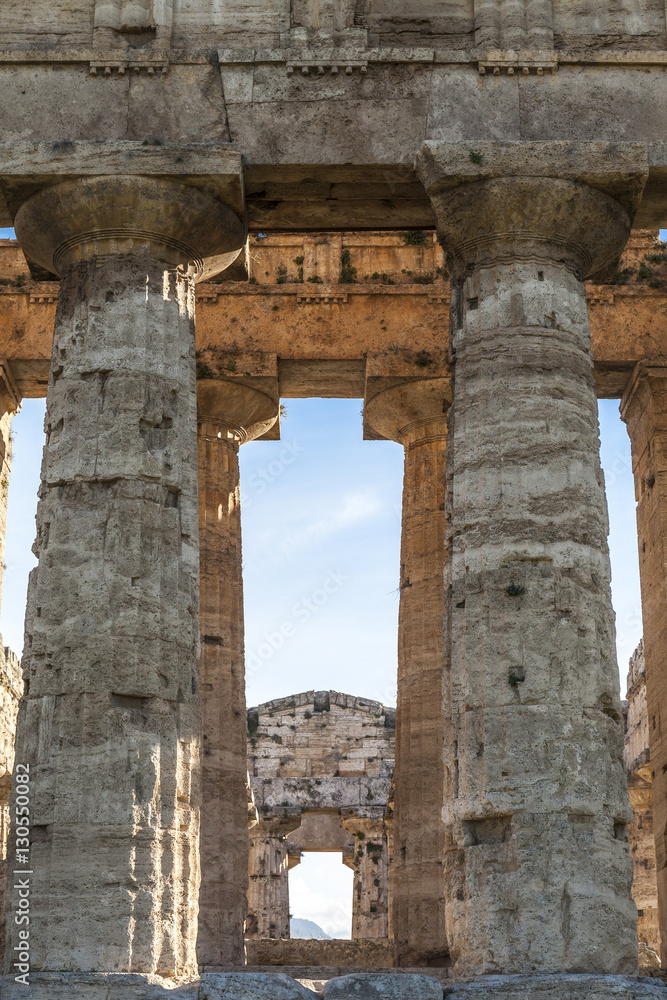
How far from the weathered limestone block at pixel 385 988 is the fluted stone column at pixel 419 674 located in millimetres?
7105

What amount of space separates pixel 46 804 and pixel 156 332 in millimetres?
4931

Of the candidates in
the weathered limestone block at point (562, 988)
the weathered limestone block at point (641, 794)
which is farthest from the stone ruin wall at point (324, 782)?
the weathered limestone block at point (562, 988)

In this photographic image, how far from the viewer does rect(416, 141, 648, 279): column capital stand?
15.2 meters

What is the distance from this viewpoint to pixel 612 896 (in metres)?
13.0

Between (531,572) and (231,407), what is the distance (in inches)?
346

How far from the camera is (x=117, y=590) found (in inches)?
550

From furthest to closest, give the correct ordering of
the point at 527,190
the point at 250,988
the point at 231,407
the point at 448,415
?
the point at 231,407 → the point at 448,415 → the point at 527,190 → the point at 250,988

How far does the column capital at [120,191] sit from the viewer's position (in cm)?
1518

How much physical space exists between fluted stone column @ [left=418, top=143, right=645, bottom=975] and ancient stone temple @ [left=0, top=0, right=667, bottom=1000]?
1.2 inches

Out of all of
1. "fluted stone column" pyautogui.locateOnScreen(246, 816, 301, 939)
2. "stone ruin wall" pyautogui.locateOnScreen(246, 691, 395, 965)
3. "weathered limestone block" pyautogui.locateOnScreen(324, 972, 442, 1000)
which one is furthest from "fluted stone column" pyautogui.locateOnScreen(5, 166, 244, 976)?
"fluted stone column" pyautogui.locateOnScreen(246, 816, 301, 939)

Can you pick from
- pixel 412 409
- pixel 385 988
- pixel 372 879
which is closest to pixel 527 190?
pixel 412 409

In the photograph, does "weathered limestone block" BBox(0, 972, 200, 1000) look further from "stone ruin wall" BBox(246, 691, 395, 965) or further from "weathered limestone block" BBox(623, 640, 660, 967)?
"stone ruin wall" BBox(246, 691, 395, 965)

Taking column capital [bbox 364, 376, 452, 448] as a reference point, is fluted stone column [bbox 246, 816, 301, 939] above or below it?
below

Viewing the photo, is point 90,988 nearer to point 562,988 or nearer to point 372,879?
point 562,988
